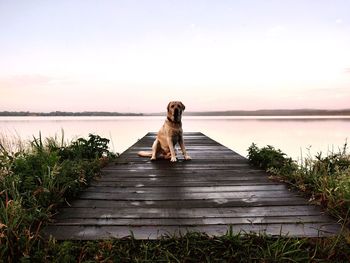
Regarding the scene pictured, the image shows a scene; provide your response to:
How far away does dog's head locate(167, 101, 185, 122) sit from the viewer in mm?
5891

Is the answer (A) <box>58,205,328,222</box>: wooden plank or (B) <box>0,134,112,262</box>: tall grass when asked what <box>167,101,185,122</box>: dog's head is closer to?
(B) <box>0,134,112,262</box>: tall grass

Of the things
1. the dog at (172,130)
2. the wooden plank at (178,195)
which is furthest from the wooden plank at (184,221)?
the dog at (172,130)

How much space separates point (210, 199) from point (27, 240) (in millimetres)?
1854

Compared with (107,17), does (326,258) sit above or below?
below

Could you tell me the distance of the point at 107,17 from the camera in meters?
12.0

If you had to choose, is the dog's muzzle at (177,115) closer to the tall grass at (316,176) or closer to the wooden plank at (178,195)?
the tall grass at (316,176)

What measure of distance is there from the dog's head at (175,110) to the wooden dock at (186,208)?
147 cm

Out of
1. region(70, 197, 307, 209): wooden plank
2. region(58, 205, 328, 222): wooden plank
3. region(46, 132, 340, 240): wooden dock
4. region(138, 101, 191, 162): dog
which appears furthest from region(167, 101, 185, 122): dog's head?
region(58, 205, 328, 222): wooden plank

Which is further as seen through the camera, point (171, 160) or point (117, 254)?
point (171, 160)

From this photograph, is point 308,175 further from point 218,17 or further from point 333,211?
point 218,17

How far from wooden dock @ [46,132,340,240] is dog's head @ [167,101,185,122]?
1.47m

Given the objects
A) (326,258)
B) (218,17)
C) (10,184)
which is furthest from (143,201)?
(218,17)

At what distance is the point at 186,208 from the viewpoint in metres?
2.98

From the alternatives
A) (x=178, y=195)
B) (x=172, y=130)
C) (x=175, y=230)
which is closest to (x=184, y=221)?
(x=175, y=230)
